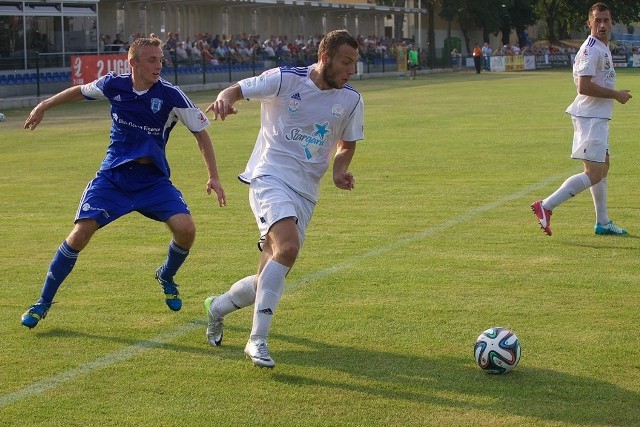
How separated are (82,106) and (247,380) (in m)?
→ 29.6

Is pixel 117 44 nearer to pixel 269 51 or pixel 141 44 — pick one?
pixel 269 51

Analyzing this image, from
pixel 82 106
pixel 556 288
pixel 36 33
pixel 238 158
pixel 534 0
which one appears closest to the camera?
pixel 556 288

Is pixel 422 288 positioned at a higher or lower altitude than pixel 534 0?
lower

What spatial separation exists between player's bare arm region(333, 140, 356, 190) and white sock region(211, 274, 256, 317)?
2.49 ft

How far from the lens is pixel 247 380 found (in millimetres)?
5961

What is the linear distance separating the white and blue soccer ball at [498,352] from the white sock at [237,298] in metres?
1.35

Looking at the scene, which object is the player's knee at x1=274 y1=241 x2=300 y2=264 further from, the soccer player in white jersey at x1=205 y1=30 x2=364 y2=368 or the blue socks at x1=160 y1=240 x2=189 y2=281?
the blue socks at x1=160 y1=240 x2=189 y2=281

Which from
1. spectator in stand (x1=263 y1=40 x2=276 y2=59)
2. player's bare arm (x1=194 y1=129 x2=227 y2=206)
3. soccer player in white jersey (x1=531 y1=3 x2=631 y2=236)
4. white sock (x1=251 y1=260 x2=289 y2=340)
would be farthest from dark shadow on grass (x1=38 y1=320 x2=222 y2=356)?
spectator in stand (x1=263 y1=40 x2=276 y2=59)

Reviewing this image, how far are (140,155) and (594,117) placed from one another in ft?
16.3

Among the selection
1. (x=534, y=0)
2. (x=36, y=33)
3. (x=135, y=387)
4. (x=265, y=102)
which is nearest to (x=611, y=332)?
(x=265, y=102)

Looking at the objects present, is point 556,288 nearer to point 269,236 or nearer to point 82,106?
point 269,236

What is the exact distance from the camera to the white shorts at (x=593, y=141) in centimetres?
1048

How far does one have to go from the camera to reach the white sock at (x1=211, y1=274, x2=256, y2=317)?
6465mm

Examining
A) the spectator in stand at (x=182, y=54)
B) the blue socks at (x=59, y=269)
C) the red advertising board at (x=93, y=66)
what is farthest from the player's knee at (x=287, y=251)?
the spectator in stand at (x=182, y=54)
